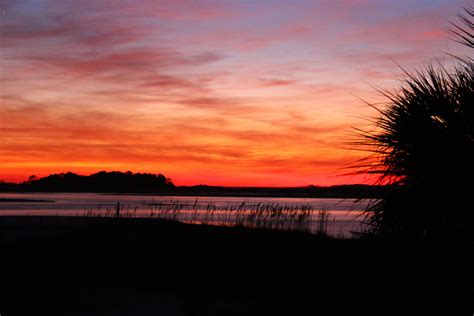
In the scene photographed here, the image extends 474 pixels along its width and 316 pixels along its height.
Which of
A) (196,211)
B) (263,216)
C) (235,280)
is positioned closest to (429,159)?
(235,280)

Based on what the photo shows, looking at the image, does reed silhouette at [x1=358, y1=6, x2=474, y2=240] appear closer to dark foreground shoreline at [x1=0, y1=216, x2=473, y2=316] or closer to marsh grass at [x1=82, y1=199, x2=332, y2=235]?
dark foreground shoreline at [x1=0, y1=216, x2=473, y2=316]

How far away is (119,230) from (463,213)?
43.8ft

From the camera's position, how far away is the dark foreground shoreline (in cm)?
825

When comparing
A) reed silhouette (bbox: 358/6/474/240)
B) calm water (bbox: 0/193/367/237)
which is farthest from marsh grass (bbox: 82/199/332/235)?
reed silhouette (bbox: 358/6/474/240)

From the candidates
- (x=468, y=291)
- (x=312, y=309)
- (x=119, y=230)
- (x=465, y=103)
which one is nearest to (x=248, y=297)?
(x=312, y=309)

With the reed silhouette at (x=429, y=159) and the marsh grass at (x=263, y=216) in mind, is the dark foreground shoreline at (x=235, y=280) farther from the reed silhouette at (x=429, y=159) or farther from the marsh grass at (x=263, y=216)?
the marsh grass at (x=263, y=216)

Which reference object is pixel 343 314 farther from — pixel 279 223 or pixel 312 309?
pixel 279 223

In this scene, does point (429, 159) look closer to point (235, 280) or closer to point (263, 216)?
point (235, 280)

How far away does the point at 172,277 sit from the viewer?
11.0 metres

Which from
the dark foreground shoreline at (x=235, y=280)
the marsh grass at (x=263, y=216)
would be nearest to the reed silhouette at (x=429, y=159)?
the dark foreground shoreline at (x=235, y=280)

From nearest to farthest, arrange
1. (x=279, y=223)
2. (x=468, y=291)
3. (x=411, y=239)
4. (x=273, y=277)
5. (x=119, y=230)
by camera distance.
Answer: (x=468, y=291) → (x=411, y=239) → (x=273, y=277) → (x=119, y=230) → (x=279, y=223)

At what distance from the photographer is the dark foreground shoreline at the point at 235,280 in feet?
27.1

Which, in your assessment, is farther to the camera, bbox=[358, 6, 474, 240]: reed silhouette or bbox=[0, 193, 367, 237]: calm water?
bbox=[0, 193, 367, 237]: calm water

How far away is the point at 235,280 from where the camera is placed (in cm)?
1066
